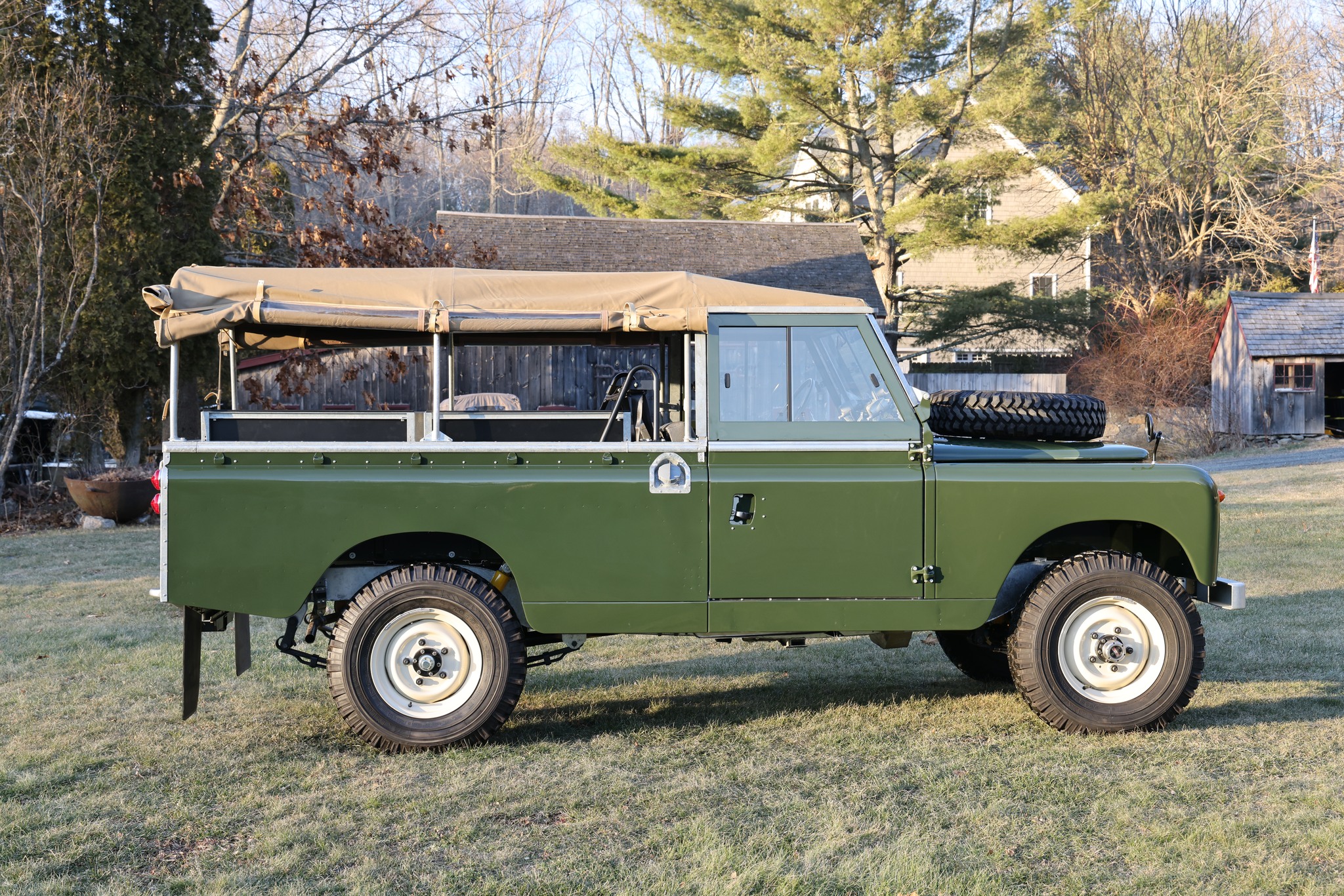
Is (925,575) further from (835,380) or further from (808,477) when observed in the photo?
(835,380)

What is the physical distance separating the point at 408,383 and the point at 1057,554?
55.2 ft

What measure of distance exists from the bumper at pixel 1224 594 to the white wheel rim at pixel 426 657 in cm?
372

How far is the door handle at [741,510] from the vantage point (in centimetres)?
539

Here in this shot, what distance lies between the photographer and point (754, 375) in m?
5.49

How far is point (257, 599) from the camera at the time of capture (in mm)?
5312

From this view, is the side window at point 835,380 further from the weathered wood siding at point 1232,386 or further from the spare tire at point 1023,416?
the weathered wood siding at point 1232,386

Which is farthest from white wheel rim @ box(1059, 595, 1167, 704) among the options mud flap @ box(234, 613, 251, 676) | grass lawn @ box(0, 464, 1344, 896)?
mud flap @ box(234, 613, 251, 676)

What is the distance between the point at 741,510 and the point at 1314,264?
30529mm

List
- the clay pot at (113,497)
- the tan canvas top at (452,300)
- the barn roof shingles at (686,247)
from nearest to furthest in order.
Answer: the tan canvas top at (452,300), the clay pot at (113,497), the barn roof shingles at (686,247)

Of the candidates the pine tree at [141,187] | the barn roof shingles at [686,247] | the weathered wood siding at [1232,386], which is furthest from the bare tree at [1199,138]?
the pine tree at [141,187]

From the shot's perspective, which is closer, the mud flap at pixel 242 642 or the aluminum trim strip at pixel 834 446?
the aluminum trim strip at pixel 834 446

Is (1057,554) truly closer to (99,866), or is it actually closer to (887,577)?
(887,577)

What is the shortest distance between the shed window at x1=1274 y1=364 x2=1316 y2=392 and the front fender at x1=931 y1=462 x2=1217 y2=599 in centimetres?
2481

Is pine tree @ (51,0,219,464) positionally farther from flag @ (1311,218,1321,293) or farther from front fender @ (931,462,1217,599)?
flag @ (1311,218,1321,293)
